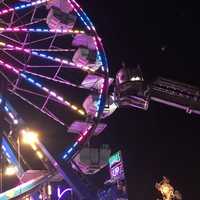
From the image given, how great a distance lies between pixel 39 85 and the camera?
519 inches

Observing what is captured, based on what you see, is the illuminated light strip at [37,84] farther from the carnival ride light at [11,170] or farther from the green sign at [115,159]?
the green sign at [115,159]

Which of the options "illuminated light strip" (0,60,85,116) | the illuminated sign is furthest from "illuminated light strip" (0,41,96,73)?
the illuminated sign

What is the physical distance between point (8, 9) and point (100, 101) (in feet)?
10.7

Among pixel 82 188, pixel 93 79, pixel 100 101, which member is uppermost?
pixel 93 79

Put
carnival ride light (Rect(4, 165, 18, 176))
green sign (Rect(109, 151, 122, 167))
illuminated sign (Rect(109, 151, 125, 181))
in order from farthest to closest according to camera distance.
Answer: green sign (Rect(109, 151, 122, 167)), illuminated sign (Rect(109, 151, 125, 181)), carnival ride light (Rect(4, 165, 18, 176))

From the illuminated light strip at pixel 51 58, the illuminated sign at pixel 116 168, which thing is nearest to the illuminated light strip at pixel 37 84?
the illuminated light strip at pixel 51 58

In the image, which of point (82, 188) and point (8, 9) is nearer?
point (82, 188)

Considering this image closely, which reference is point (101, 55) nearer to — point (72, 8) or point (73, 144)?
point (72, 8)

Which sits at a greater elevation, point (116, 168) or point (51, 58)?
point (51, 58)

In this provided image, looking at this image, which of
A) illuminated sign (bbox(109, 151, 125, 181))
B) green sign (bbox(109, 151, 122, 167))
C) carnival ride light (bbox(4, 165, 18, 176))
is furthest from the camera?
green sign (bbox(109, 151, 122, 167))

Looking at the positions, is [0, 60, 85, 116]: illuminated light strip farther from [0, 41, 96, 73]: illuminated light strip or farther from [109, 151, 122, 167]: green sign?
[109, 151, 122, 167]: green sign

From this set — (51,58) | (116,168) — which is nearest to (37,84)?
(51,58)

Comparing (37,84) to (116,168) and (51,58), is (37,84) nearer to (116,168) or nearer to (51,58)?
(51,58)

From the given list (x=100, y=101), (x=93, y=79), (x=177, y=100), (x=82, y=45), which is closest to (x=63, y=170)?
(x=100, y=101)
